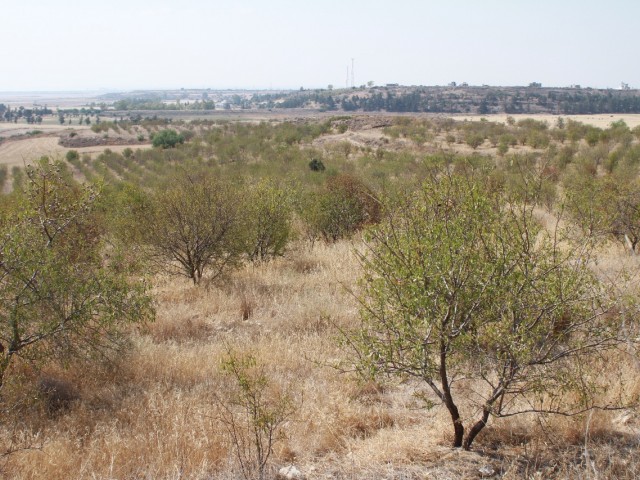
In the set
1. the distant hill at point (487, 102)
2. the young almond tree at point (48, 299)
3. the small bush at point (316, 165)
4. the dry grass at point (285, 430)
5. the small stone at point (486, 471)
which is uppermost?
the distant hill at point (487, 102)

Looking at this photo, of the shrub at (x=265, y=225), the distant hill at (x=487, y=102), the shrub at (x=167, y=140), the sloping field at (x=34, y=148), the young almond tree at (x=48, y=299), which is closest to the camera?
the young almond tree at (x=48, y=299)

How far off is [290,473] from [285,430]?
745mm

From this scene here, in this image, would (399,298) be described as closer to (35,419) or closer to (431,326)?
(431,326)

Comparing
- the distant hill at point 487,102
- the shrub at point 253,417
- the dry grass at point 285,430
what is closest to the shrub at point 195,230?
the dry grass at point 285,430

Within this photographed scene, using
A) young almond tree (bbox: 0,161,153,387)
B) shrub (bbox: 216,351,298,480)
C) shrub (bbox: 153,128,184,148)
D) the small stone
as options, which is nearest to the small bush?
shrub (bbox: 153,128,184,148)

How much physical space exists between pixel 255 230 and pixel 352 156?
31219mm

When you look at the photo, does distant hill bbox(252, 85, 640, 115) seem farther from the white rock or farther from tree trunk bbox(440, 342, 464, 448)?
the white rock

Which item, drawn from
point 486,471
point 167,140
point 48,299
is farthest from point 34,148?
point 486,471

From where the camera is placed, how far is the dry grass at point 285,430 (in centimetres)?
402

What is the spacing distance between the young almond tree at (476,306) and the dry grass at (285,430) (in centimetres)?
39

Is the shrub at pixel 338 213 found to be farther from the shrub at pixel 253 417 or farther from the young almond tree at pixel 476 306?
the young almond tree at pixel 476 306

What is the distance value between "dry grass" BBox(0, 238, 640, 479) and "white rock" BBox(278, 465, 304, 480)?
3.2 inches

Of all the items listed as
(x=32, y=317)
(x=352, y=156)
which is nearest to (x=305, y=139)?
(x=352, y=156)

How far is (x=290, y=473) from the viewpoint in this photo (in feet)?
13.2
